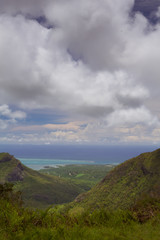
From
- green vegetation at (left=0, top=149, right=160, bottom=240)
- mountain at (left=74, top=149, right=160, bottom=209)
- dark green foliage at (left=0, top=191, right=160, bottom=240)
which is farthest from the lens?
mountain at (left=74, top=149, right=160, bottom=209)

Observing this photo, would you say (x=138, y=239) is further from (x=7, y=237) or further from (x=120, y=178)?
(x=120, y=178)

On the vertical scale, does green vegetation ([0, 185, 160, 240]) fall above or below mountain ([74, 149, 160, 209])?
above

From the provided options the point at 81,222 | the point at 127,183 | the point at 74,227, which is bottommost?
the point at 127,183

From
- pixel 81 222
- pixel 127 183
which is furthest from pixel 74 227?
pixel 127 183

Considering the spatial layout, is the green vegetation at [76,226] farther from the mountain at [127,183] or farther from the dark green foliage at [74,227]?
the mountain at [127,183]

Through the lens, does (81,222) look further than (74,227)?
Yes

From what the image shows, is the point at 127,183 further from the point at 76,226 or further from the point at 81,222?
the point at 76,226

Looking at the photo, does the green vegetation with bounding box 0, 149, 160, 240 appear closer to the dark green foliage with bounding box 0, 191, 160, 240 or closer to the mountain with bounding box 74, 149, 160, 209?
the dark green foliage with bounding box 0, 191, 160, 240

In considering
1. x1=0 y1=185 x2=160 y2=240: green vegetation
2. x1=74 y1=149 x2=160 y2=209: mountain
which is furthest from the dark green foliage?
x1=74 y1=149 x2=160 y2=209: mountain

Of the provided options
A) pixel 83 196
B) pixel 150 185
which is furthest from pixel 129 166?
pixel 83 196

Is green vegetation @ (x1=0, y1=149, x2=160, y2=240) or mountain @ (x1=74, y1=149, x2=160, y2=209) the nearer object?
green vegetation @ (x1=0, y1=149, x2=160, y2=240)
